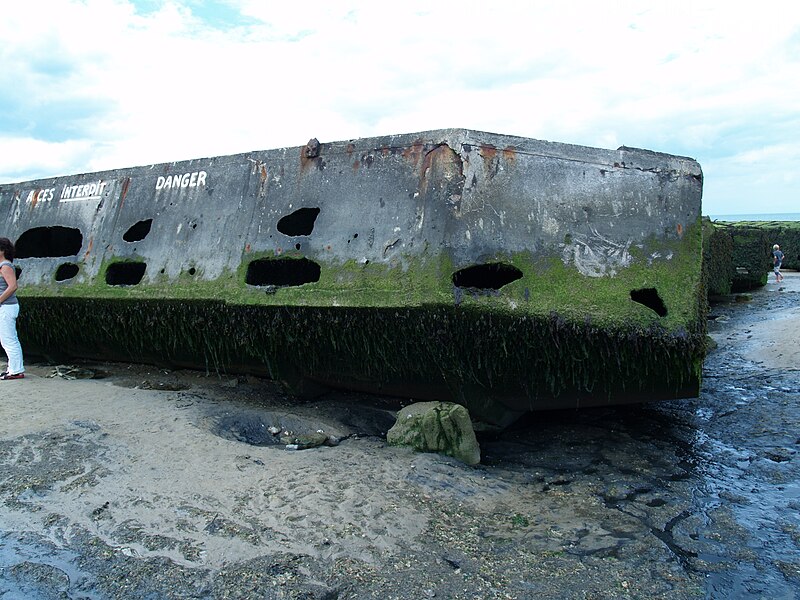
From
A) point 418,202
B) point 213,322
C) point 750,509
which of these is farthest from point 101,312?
point 750,509

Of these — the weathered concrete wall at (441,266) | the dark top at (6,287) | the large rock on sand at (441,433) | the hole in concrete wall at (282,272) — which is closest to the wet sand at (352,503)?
the large rock on sand at (441,433)

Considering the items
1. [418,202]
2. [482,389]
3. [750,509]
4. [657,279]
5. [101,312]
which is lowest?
[750,509]

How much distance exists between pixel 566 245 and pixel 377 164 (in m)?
1.35

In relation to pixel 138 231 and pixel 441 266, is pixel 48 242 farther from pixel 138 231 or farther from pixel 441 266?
pixel 441 266

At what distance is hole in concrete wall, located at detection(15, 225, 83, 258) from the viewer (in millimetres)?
6363

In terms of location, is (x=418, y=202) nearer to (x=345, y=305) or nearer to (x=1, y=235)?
(x=345, y=305)

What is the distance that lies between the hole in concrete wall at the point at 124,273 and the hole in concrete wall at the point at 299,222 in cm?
139

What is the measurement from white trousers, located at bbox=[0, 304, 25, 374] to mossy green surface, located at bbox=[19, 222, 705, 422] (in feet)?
3.74

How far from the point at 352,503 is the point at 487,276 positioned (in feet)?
5.48

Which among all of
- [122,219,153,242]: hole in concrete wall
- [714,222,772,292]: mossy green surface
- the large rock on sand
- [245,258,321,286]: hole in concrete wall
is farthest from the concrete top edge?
[714,222,772,292]: mossy green surface

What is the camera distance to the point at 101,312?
544 centimetres

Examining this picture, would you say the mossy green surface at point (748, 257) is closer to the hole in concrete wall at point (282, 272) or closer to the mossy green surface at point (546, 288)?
the mossy green surface at point (546, 288)

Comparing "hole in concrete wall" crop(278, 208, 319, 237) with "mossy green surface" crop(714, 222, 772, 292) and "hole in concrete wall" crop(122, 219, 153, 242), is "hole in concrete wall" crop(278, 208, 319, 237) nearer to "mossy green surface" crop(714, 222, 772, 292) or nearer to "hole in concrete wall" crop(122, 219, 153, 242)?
"hole in concrete wall" crop(122, 219, 153, 242)

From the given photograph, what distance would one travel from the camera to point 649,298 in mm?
4039
